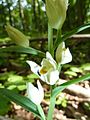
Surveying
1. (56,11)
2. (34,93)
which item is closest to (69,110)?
(34,93)

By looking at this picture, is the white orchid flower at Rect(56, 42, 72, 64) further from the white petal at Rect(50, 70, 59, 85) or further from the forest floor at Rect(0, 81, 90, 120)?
Result: the forest floor at Rect(0, 81, 90, 120)

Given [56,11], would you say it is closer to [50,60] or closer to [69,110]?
[50,60]

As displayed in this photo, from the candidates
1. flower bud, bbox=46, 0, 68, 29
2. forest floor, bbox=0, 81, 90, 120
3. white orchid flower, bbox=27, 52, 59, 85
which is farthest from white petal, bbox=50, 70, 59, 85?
forest floor, bbox=0, 81, 90, 120

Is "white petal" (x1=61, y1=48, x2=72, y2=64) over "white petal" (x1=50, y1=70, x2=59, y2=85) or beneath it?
over

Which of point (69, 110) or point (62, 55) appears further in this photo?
point (69, 110)

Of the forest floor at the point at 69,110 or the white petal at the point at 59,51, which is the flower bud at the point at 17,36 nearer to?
the white petal at the point at 59,51

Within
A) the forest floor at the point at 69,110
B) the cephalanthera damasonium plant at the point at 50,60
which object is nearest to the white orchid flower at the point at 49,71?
the cephalanthera damasonium plant at the point at 50,60
